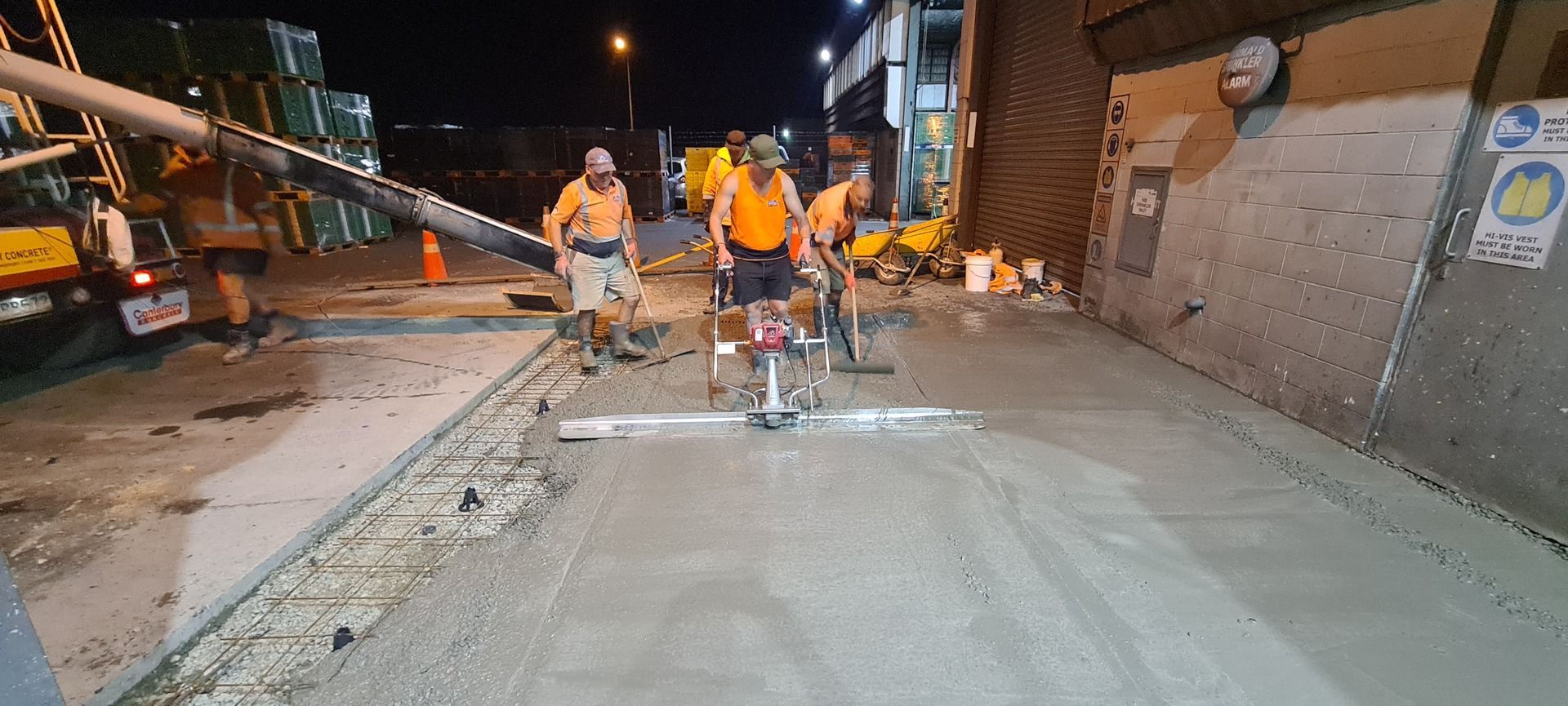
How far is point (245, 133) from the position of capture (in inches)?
199

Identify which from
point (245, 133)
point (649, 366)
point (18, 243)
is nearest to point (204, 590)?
point (649, 366)

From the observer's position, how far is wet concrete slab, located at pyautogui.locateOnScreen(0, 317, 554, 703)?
2379 millimetres

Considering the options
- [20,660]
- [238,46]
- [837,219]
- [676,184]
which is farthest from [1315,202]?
[676,184]

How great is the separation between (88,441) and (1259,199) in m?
8.05

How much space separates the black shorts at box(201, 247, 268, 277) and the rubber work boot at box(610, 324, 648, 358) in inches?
124

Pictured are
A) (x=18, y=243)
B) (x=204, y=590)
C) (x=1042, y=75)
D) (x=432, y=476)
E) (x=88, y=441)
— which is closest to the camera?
(x=204, y=590)

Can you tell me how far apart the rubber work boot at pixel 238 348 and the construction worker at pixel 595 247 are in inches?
107

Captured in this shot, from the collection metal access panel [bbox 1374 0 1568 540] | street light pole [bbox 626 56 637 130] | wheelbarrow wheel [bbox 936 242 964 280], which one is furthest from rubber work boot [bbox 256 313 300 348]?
street light pole [bbox 626 56 637 130]

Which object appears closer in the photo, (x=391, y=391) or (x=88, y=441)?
(x=88, y=441)

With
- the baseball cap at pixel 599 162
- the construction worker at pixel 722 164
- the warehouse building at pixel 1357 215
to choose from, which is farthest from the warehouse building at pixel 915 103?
the baseball cap at pixel 599 162

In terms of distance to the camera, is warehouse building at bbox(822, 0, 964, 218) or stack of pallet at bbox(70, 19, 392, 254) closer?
stack of pallet at bbox(70, 19, 392, 254)

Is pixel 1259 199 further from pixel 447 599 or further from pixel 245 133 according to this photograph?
pixel 245 133

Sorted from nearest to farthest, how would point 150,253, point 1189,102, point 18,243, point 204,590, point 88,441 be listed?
1. point 204,590
2. point 88,441
3. point 18,243
4. point 150,253
5. point 1189,102

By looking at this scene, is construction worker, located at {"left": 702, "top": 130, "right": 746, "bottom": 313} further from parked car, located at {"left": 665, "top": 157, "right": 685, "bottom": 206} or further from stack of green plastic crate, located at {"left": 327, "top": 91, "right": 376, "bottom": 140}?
parked car, located at {"left": 665, "top": 157, "right": 685, "bottom": 206}
